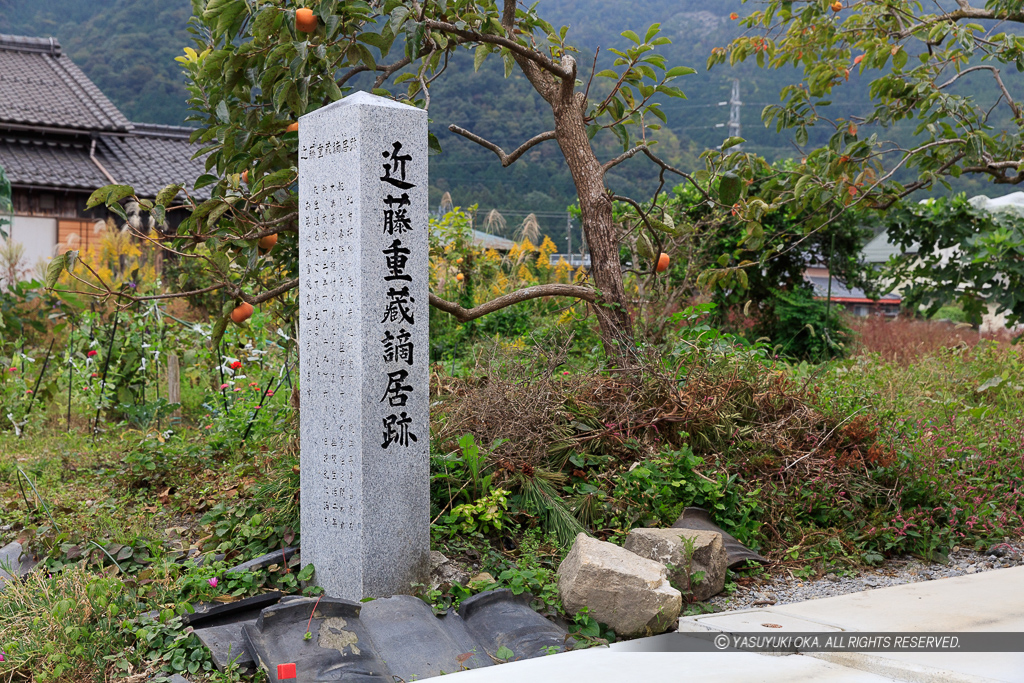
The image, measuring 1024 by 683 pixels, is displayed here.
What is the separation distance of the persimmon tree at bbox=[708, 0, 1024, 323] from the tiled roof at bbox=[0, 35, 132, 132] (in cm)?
1260

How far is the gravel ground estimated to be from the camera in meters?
3.52

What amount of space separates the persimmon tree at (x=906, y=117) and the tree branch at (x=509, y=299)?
3.93 feet

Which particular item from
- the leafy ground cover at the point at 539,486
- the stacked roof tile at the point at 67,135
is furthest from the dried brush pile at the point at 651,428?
the stacked roof tile at the point at 67,135

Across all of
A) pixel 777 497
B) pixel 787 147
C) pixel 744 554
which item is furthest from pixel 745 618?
pixel 787 147

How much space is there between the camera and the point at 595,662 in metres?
2.68

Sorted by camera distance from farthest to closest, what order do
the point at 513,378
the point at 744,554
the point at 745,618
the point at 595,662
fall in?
the point at 513,378 → the point at 744,554 → the point at 745,618 → the point at 595,662

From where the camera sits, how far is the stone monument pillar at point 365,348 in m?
3.09

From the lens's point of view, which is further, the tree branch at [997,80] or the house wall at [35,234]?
the house wall at [35,234]

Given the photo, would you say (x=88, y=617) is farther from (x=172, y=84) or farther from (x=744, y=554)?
(x=172, y=84)

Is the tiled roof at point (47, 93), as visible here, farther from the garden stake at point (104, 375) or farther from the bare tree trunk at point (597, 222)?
the bare tree trunk at point (597, 222)

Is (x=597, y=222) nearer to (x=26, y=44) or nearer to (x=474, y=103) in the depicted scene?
(x=26, y=44)

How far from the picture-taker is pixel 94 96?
50.9 ft

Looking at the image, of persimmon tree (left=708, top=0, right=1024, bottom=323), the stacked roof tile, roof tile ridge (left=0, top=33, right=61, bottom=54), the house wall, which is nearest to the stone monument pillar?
persimmon tree (left=708, top=0, right=1024, bottom=323)

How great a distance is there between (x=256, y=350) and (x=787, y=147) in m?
28.4
